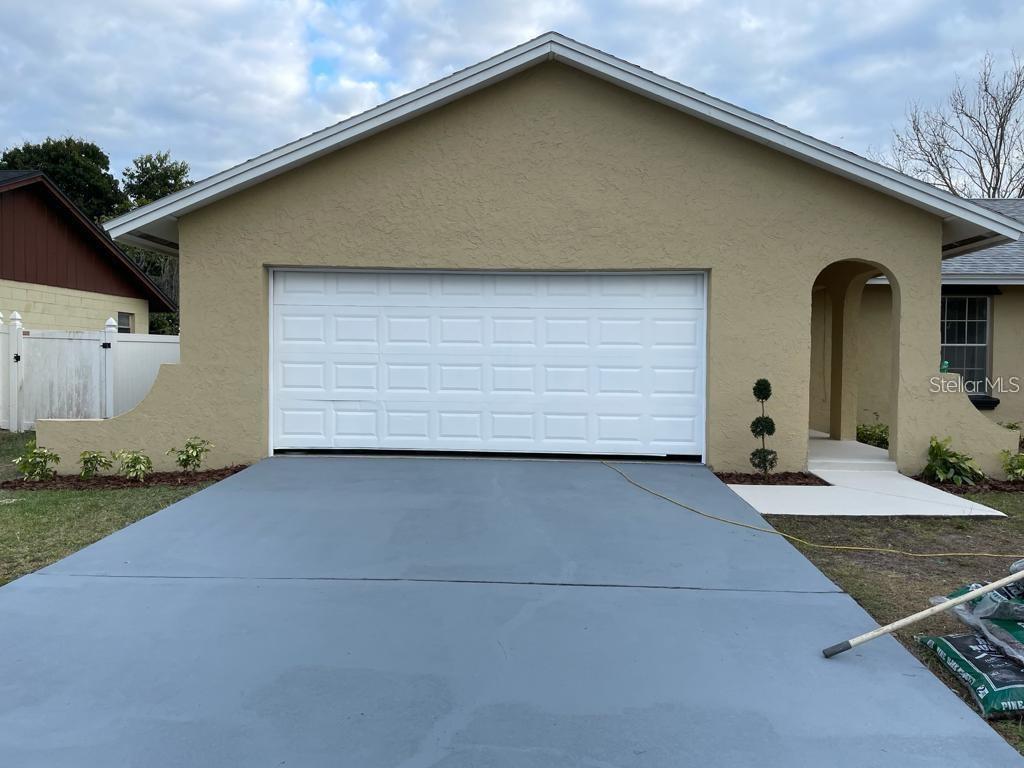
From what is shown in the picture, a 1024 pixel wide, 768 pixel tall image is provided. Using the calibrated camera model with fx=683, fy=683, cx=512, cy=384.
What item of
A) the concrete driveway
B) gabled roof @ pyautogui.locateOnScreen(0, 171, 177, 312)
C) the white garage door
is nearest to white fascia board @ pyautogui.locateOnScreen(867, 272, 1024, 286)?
the white garage door

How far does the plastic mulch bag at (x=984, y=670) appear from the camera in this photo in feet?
10.3

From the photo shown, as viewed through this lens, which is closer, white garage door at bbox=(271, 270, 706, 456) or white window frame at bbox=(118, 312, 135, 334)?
white garage door at bbox=(271, 270, 706, 456)

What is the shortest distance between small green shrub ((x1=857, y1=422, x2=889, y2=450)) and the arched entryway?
0.84ft

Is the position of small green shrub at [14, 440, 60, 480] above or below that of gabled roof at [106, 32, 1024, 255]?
below

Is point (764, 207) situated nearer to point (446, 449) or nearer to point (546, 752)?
point (446, 449)

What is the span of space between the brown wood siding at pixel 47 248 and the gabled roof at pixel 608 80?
28.0 ft

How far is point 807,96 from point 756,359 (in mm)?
17657

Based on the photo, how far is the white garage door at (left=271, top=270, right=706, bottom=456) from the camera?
9.03 m

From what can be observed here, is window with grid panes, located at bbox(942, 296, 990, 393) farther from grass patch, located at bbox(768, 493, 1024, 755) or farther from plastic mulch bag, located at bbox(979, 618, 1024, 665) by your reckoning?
plastic mulch bag, located at bbox(979, 618, 1024, 665)

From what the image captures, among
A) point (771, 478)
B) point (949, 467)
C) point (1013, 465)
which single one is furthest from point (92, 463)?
point (1013, 465)

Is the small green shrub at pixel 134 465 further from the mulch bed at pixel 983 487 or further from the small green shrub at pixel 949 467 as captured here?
the small green shrub at pixel 949 467

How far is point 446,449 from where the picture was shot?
9227 millimetres

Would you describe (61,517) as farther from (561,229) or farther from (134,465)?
(561,229)

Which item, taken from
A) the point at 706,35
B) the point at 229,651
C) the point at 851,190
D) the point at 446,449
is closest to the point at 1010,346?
the point at 851,190
